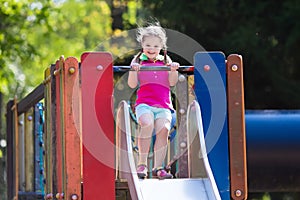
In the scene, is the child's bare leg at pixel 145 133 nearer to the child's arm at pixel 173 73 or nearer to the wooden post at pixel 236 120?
the child's arm at pixel 173 73

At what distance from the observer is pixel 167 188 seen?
6754 millimetres

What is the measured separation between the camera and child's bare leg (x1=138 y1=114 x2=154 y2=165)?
7.42m

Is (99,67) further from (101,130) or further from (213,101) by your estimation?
(213,101)

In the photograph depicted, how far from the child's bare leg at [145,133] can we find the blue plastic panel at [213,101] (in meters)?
0.42

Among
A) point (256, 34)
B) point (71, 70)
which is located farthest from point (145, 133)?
point (256, 34)

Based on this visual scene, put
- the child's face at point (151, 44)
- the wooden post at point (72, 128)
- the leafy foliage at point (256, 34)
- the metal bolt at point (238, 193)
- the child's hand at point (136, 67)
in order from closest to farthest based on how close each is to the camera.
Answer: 1. the wooden post at point (72, 128)
2. the metal bolt at point (238, 193)
3. the child's hand at point (136, 67)
4. the child's face at point (151, 44)
5. the leafy foliage at point (256, 34)

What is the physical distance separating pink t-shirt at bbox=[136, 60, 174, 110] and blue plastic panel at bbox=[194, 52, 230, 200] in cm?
38

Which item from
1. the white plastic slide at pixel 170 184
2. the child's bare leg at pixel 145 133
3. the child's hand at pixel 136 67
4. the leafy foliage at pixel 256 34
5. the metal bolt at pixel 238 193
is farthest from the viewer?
the leafy foliage at pixel 256 34

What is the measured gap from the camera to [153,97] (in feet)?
24.7

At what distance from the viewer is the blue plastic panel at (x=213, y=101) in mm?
7184

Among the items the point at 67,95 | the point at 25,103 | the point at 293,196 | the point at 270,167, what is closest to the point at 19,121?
the point at 25,103

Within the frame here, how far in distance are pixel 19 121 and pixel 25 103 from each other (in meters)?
1.92

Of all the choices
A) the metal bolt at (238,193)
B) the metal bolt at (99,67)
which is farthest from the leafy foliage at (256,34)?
the metal bolt at (99,67)

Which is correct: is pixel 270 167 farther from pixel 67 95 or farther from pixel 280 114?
pixel 67 95
